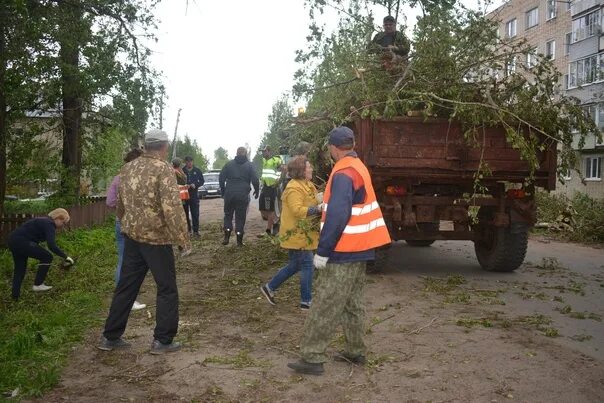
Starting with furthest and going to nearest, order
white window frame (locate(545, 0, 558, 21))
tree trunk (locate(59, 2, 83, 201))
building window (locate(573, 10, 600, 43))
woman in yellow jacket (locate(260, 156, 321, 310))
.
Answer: white window frame (locate(545, 0, 558, 21)) < building window (locate(573, 10, 600, 43)) < tree trunk (locate(59, 2, 83, 201)) < woman in yellow jacket (locate(260, 156, 321, 310))

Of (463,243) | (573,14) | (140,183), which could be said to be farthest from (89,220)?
(573,14)

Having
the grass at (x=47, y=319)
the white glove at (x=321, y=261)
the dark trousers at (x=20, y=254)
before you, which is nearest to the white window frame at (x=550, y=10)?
the grass at (x=47, y=319)

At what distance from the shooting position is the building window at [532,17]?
44.2 metres

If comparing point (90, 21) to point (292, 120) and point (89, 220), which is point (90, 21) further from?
point (292, 120)

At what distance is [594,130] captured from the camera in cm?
795

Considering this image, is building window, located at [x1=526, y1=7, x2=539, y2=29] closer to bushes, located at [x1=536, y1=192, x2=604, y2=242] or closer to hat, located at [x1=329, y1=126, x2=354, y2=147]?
bushes, located at [x1=536, y1=192, x2=604, y2=242]

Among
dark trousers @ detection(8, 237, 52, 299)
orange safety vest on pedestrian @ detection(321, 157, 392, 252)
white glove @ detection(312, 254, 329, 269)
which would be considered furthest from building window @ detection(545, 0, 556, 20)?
white glove @ detection(312, 254, 329, 269)

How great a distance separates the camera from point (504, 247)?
8719 millimetres

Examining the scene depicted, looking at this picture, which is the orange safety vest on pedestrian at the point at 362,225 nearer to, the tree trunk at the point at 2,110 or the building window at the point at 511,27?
the tree trunk at the point at 2,110

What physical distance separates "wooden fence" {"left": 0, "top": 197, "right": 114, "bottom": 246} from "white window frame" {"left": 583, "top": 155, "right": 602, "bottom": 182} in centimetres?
2858

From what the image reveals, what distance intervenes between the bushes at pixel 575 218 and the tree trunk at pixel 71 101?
33.5ft

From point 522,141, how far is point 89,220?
11.8 metres

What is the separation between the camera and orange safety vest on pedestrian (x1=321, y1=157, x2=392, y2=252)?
4570 millimetres

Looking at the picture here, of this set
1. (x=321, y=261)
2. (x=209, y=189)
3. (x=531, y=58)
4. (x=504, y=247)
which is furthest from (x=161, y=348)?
(x=209, y=189)
